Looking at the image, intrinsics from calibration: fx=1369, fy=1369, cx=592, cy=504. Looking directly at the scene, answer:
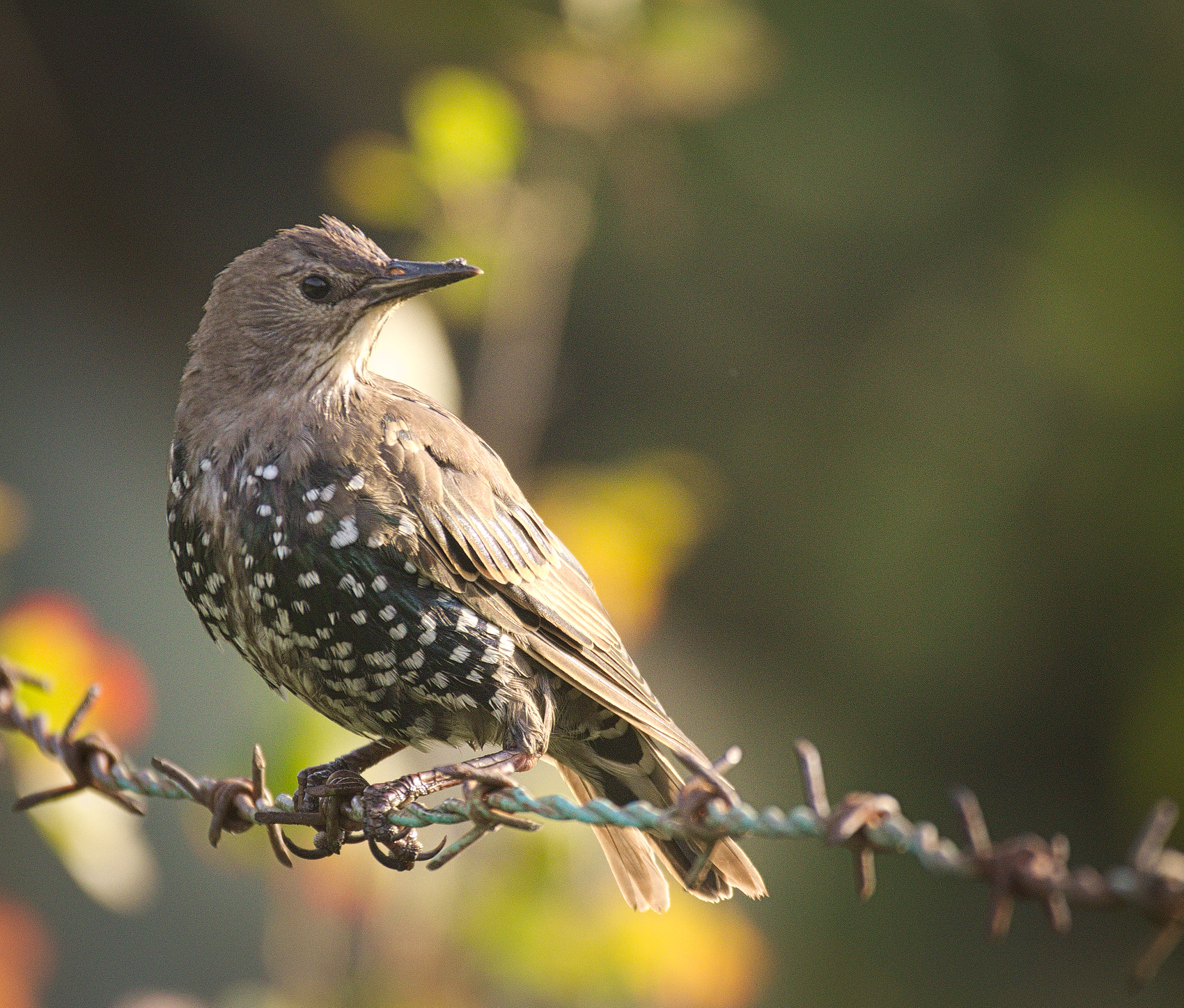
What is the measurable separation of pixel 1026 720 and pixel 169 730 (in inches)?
147

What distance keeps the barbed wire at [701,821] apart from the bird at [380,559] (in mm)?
151

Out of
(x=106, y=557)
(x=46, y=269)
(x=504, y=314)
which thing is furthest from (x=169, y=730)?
(x=504, y=314)

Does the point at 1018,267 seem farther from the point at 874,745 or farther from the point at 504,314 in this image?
the point at 504,314

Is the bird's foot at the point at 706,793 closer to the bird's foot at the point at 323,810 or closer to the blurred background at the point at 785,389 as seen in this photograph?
the bird's foot at the point at 323,810

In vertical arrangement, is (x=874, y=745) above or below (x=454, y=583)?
below

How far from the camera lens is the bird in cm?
229

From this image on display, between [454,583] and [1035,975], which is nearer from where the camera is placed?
[454,583]

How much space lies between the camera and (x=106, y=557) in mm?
4820

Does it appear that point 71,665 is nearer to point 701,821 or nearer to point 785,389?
point 701,821

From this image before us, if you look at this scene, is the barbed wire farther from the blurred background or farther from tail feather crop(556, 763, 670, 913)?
the blurred background

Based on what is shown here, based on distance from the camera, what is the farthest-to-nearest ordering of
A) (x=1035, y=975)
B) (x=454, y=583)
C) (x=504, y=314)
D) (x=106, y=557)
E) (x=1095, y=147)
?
1. (x=1035, y=975)
2. (x=1095, y=147)
3. (x=106, y=557)
4. (x=504, y=314)
5. (x=454, y=583)

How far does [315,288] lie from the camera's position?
8.45ft

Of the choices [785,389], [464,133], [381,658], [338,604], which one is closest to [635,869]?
[381,658]

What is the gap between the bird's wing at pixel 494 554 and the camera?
234 cm
